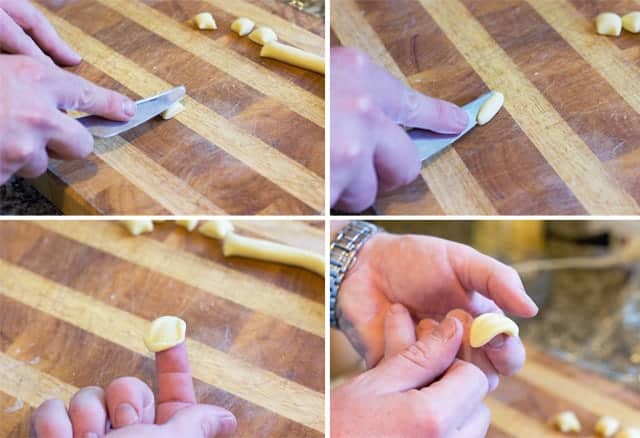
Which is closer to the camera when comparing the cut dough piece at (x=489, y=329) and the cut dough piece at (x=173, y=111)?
the cut dough piece at (x=489, y=329)

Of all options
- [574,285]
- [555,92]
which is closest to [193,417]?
[555,92]

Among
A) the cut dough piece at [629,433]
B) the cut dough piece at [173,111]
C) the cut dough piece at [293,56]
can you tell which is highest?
the cut dough piece at [293,56]

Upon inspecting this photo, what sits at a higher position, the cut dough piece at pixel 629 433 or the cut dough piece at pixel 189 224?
the cut dough piece at pixel 189 224

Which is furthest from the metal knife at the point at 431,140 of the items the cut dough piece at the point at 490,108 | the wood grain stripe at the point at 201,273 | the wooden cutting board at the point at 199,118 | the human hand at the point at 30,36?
the human hand at the point at 30,36

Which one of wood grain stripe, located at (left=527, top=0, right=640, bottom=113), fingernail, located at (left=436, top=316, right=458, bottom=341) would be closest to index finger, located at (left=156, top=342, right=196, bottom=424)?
fingernail, located at (left=436, top=316, right=458, bottom=341)

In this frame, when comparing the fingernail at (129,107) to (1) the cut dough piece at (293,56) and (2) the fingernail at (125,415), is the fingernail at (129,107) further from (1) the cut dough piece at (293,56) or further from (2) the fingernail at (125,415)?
(2) the fingernail at (125,415)

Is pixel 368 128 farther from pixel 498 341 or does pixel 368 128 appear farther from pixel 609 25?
pixel 609 25

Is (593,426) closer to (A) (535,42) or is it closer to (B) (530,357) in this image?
(B) (530,357)
